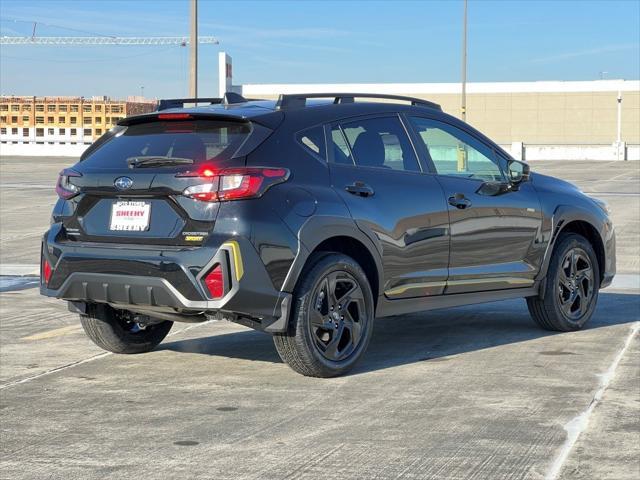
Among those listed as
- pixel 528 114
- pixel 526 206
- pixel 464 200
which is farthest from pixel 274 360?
pixel 528 114

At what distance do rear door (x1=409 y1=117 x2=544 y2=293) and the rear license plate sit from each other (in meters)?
2.05

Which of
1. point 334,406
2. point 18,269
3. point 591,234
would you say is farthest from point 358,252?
point 18,269

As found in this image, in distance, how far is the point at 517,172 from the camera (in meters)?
8.00

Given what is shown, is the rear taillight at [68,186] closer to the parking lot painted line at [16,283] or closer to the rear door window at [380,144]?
the rear door window at [380,144]

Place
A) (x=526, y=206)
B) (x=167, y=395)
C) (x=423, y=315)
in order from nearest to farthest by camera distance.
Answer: (x=167, y=395) < (x=526, y=206) < (x=423, y=315)

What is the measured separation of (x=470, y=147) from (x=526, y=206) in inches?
23.6

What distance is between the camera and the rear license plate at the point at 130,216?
245 inches

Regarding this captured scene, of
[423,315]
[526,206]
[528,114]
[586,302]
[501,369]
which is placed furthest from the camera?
[528,114]

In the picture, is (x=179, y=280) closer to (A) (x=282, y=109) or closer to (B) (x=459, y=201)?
(A) (x=282, y=109)

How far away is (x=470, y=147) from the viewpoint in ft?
25.6

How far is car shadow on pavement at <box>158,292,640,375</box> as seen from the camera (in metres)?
7.39

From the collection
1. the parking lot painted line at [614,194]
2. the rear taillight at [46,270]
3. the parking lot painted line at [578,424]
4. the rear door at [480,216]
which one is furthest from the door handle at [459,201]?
the parking lot painted line at [614,194]

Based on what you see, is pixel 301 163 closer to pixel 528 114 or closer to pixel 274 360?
pixel 274 360

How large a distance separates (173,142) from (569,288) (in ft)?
11.5
